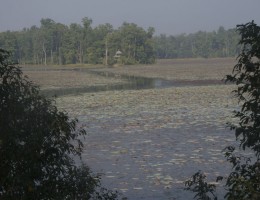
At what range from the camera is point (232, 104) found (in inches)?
957

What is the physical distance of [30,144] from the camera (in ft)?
12.7

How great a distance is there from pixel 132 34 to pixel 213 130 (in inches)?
3713

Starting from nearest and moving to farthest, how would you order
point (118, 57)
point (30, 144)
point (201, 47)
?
point (30, 144)
point (118, 57)
point (201, 47)

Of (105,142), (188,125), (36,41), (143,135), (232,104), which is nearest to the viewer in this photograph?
(105,142)

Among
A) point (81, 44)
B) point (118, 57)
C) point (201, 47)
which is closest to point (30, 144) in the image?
point (118, 57)

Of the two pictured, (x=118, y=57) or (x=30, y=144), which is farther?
(x=118, y=57)

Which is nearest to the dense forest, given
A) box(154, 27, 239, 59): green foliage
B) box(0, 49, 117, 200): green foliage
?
box(154, 27, 239, 59): green foliage

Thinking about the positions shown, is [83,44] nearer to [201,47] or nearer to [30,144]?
[201,47]

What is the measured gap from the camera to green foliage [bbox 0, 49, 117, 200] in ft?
12.6

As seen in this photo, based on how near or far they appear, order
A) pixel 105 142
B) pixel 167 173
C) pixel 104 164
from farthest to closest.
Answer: pixel 105 142
pixel 104 164
pixel 167 173

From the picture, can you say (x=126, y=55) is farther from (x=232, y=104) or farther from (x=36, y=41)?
(x=232, y=104)

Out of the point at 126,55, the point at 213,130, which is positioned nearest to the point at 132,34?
the point at 126,55

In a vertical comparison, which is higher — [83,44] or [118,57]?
[83,44]

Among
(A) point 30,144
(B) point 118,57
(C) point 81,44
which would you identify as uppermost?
(C) point 81,44
